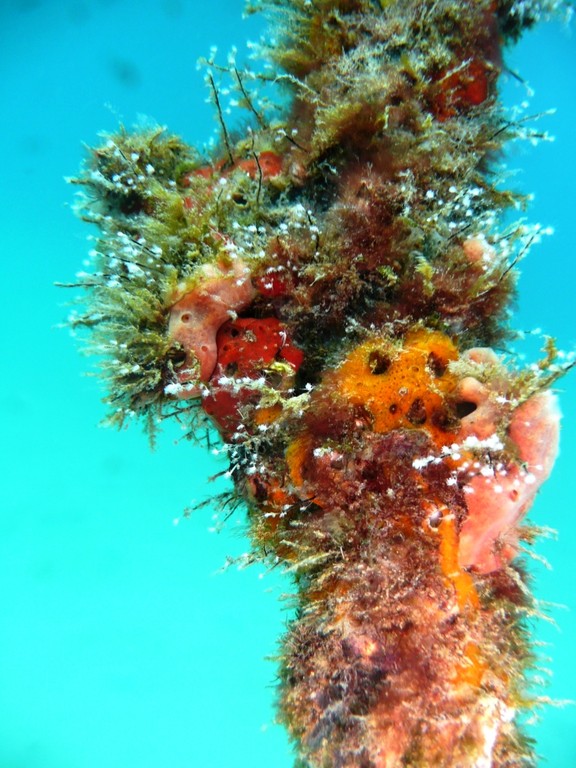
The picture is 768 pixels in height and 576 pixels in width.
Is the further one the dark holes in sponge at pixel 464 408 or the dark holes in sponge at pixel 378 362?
the dark holes in sponge at pixel 378 362

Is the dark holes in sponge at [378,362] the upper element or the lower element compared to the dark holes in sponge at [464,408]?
upper

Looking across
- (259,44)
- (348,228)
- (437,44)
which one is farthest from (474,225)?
(259,44)

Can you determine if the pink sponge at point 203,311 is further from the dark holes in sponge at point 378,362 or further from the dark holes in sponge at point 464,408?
the dark holes in sponge at point 464,408

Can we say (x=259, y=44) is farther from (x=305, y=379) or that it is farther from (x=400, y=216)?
(x=305, y=379)

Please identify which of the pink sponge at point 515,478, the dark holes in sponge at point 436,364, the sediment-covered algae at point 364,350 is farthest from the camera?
the dark holes in sponge at point 436,364

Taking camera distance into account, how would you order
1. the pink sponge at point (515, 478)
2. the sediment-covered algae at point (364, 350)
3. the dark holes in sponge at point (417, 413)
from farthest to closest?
the dark holes in sponge at point (417, 413)
the pink sponge at point (515, 478)
the sediment-covered algae at point (364, 350)

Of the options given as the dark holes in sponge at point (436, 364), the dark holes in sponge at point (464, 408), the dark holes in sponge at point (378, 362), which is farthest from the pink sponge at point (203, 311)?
the dark holes in sponge at point (464, 408)

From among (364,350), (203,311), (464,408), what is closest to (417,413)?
(464,408)
